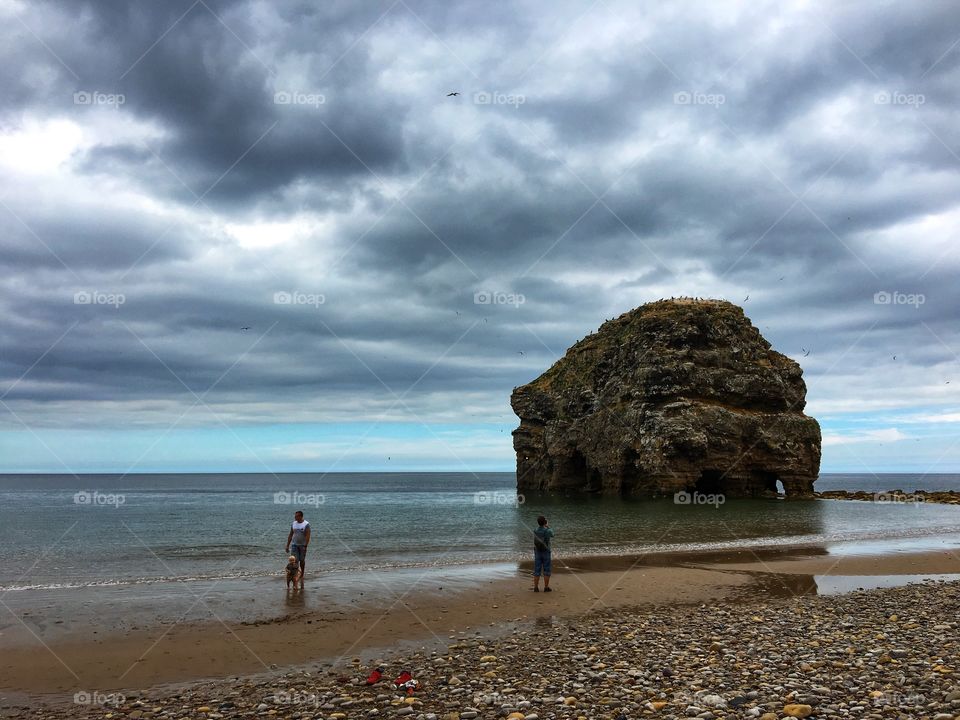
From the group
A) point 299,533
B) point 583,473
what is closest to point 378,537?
point 299,533

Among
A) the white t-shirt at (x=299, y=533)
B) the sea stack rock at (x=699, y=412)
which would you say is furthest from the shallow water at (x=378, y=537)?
the sea stack rock at (x=699, y=412)

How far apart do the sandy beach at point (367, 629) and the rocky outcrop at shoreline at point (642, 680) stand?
776 mm

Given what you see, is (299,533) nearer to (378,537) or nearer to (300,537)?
(300,537)

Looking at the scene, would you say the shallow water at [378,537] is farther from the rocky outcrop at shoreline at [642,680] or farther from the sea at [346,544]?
the rocky outcrop at shoreline at [642,680]

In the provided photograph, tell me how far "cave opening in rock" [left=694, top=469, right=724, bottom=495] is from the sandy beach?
2074 inches

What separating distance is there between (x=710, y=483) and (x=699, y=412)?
11.1 m

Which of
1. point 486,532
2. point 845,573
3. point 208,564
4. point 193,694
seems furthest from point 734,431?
point 193,694

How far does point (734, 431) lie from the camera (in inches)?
2916

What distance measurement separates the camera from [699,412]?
7369 cm

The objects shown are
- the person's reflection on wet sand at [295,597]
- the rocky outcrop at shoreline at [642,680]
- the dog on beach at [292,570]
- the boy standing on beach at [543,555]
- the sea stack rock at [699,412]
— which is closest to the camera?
the rocky outcrop at shoreline at [642,680]

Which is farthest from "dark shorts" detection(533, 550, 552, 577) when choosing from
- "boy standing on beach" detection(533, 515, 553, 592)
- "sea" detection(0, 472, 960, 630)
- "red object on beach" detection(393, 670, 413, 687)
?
"red object on beach" detection(393, 670, 413, 687)

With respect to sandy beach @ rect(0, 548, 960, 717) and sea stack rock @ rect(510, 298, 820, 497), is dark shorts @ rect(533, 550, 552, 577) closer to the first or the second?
sandy beach @ rect(0, 548, 960, 717)

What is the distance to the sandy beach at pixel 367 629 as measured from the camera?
39.6 ft

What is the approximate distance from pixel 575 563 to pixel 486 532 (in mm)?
15757
